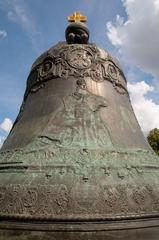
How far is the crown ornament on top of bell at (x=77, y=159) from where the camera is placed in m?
2.54

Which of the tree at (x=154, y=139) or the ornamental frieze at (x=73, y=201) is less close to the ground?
the tree at (x=154, y=139)

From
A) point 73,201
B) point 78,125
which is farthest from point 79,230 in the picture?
point 78,125

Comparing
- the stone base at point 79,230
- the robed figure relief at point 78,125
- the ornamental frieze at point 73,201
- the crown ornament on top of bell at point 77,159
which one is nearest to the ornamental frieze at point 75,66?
the crown ornament on top of bell at point 77,159

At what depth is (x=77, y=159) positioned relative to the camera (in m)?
2.98

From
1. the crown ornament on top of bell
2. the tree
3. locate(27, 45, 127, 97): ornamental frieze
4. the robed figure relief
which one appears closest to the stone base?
the crown ornament on top of bell

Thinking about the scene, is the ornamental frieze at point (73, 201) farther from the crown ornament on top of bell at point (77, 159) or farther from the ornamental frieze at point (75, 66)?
the ornamental frieze at point (75, 66)

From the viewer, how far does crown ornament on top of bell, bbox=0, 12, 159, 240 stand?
2.54m

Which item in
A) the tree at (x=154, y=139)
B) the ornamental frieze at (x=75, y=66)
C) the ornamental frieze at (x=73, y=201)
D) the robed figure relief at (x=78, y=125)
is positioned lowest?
the ornamental frieze at (x=73, y=201)

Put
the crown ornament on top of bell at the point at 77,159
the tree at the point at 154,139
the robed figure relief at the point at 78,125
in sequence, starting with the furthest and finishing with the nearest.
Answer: the tree at the point at 154,139
the robed figure relief at the point at 78,125
the crown ornament on top of bell at the point at 77,159

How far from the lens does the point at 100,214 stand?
2.54 metres

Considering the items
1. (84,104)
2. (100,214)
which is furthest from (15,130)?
(100,214)

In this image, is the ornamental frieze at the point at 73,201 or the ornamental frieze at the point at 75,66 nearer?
the ornamental frieze at the point at 73,201

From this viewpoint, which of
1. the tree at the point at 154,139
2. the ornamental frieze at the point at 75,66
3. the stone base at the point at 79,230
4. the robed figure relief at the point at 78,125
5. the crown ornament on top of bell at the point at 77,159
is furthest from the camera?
the tree at the point at 154,139

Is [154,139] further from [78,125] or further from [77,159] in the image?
[77,159]
